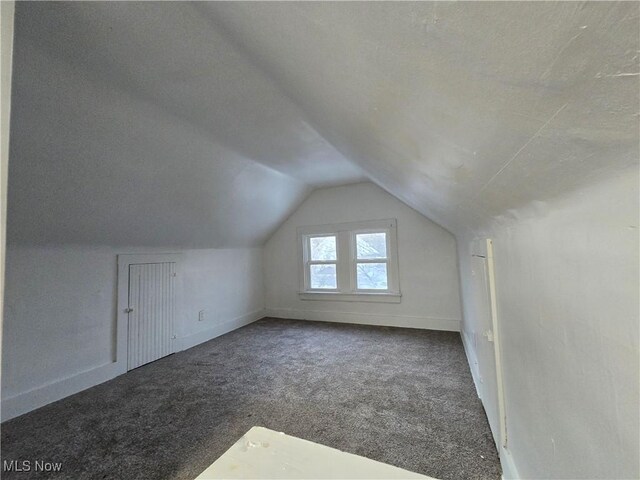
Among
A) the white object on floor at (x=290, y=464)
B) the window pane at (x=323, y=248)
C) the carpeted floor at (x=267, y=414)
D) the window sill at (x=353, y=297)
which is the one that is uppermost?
the window pane at (x=323, y=248)

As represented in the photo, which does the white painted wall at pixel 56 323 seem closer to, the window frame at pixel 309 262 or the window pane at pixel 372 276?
the window frame at pixel 309 262

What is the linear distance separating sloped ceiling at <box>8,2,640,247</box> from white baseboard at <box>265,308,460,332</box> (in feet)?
8.50

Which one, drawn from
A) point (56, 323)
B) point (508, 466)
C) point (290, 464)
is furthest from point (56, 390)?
point (508, 466)

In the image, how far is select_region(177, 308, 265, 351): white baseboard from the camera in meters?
3.63

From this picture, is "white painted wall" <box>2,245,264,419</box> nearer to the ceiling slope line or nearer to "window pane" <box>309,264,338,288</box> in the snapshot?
"window pane" <box>309,264,338,288</box>

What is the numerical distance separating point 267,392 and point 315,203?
3221 millimetres

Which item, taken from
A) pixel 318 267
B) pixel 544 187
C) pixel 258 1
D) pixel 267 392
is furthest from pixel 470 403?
pixel 318 267

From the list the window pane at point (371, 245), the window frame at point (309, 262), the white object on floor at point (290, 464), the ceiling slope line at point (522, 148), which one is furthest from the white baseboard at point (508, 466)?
the window frame at point (309, 262)

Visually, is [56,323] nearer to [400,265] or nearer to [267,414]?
[267,414]

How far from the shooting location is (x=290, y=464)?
0.57 m

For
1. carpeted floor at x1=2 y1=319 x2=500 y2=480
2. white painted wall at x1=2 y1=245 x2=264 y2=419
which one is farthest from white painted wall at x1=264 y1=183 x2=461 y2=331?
white painted wall at x1=2 y1=245 x2=264 y2=419

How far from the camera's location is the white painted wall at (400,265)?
13.1 feet

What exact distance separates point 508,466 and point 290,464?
1.43m

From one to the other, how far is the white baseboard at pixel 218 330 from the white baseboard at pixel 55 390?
82 cm
